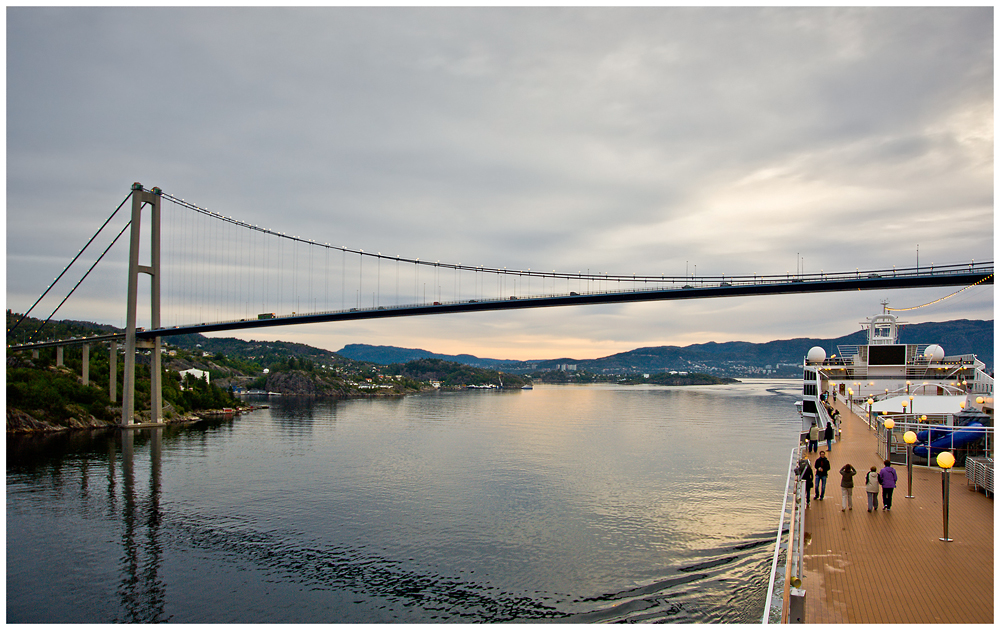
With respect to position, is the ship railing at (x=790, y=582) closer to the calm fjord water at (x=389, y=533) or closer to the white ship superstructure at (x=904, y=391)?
the calm fjord water at (x=389, y=533)

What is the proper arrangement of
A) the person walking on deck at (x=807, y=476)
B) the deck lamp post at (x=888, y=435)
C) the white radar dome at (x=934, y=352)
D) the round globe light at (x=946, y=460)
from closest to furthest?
the round globe light at (x=946, y=460) < the person walking on deck at (x=807, y=476) < the deck lamp post at (x=888, y=435) < the white radar dome at (x=934, y=352)

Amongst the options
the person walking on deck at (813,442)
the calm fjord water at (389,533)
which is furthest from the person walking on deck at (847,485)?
the person walking on deck at (813,442)

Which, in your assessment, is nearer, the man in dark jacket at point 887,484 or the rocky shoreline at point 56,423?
the man in dark jacket at point 887,484

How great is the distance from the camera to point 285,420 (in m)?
55.6

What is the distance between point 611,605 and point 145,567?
11753mm

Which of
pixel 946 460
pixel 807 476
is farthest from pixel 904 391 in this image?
pixel 946 460

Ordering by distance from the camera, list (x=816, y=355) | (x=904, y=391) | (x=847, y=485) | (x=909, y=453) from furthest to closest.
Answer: (x=816, y=355) → (x=904, y=391) → (x=909, y=453) → (x=847, y=485)

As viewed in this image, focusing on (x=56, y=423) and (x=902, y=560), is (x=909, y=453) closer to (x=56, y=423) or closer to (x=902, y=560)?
(x=902, y=560)

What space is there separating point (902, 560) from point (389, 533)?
1300 centimetres

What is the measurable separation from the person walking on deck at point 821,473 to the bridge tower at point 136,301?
142ft

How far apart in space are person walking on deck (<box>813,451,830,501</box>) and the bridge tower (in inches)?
1705

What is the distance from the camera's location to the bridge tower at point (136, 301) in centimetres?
4178

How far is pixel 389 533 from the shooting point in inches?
674

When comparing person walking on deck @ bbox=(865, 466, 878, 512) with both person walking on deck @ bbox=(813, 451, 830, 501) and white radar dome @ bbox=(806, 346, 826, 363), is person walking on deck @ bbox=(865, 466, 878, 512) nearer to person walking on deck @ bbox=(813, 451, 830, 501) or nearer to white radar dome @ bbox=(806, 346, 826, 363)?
person walking on deck @ bbox=(813, 451, 830, 501)
